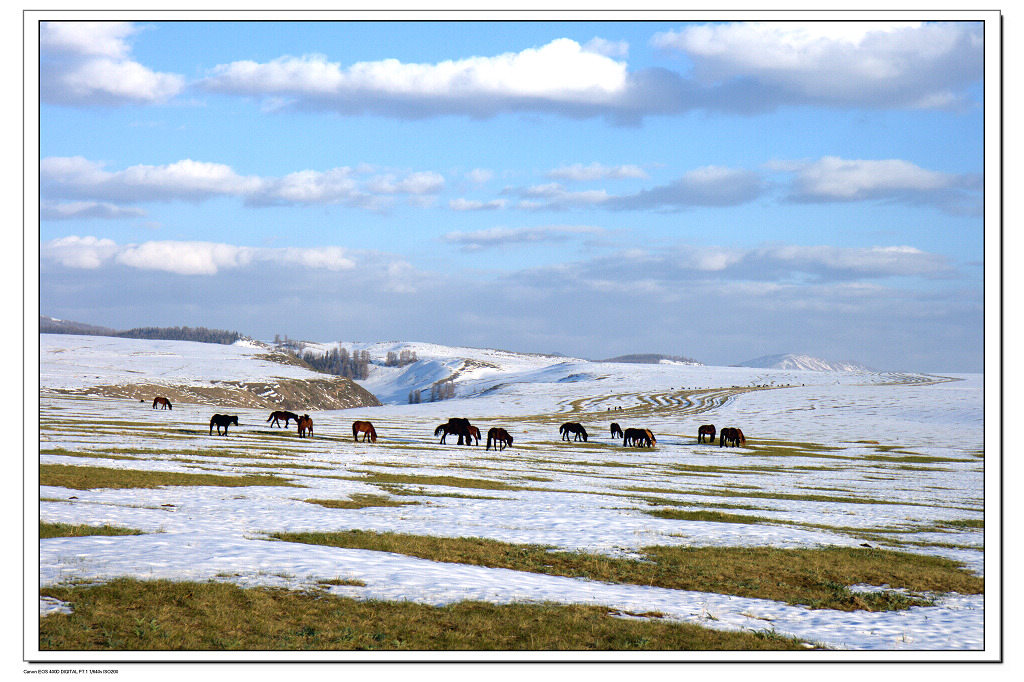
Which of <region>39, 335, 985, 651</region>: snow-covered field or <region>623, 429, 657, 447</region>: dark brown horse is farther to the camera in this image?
<region>623, 429, 657, 447</region>: dark brown horse

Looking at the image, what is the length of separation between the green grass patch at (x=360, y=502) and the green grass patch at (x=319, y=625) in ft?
34.2

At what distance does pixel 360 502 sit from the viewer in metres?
24.2

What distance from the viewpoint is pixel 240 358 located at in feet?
549

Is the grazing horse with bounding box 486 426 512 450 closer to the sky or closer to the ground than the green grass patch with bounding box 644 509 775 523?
closer to the ground

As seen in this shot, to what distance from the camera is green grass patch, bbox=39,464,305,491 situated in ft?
78.7

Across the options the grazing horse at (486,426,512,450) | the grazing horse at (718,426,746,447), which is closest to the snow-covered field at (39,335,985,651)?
the grazing horse at (718,426,746,447)

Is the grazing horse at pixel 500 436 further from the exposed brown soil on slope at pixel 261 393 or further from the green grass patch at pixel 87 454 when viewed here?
the exposed brown soil on slope at pixel 261 393

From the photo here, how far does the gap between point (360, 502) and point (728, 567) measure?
11837mm

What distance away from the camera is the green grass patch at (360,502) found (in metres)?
23.2

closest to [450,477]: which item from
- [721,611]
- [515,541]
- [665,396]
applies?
[515,541]

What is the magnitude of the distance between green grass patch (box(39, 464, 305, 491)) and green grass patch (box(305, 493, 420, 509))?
3497mm

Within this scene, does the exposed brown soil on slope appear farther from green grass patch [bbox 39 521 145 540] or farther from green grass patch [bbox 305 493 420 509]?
green grass patch [bbox 39 521 145 540]
